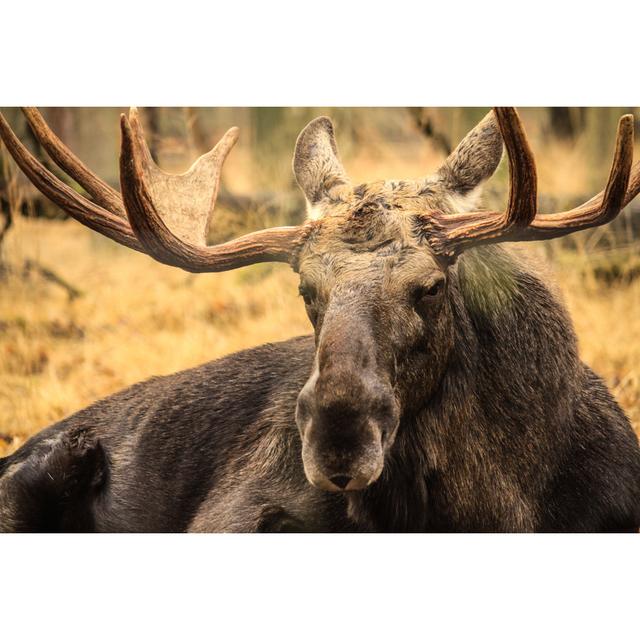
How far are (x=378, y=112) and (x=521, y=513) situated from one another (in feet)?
6.90

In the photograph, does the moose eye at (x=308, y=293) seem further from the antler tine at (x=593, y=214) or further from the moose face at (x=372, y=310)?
the antler tine at (x=593, y=214)

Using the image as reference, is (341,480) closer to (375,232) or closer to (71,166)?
(375,232)

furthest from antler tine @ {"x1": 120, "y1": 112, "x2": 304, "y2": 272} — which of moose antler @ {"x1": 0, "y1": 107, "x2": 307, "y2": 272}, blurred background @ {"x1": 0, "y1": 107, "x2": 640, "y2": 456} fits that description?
blurred background @ {"x1": 0, "y1": 107, "x2": 640, "y2": 456}

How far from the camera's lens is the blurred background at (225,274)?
192 inches

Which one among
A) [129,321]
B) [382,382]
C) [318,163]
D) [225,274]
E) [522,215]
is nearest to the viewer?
[382,382]

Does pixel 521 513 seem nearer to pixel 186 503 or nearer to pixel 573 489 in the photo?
pixel 573 489

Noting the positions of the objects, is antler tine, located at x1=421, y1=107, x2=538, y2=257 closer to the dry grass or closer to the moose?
the moose

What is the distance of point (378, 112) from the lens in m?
4.90

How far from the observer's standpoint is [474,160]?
3449 mm

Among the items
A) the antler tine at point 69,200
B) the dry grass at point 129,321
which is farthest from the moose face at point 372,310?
the dry grass at point 129,321

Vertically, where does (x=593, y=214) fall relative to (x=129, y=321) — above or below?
above

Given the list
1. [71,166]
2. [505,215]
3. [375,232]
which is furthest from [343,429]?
[71,166]

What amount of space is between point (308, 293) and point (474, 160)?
2.28 ft
